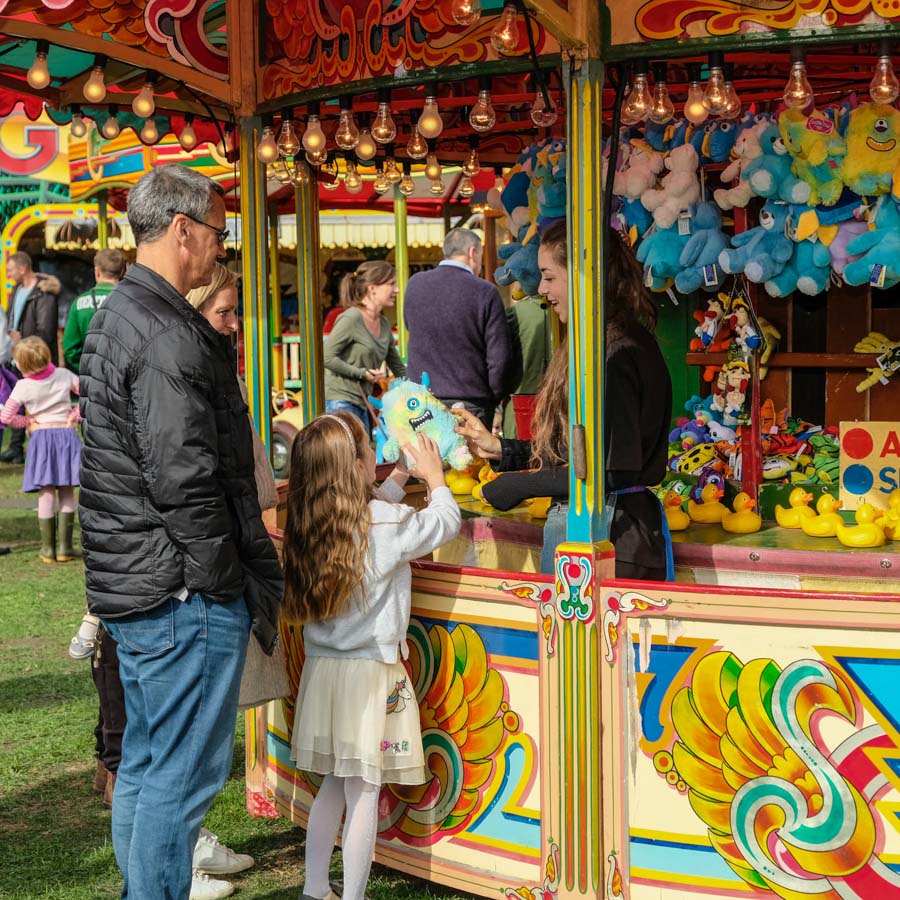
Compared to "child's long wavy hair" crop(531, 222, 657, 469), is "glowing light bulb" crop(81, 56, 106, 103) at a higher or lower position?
higher

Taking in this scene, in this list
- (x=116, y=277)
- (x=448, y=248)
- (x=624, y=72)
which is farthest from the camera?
(x=116, y=277)

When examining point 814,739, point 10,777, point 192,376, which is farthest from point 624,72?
point 10,777

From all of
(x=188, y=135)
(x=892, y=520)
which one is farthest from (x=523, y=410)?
(x=892, y=520)

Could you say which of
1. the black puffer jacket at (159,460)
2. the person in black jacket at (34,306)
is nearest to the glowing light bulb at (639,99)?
the black puffer jacket at (159,460)

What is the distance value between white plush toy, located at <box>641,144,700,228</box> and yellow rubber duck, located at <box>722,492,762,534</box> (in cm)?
119

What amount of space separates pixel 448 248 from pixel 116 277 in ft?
9.52

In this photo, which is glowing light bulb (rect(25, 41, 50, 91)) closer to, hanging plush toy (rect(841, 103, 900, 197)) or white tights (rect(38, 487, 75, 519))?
hanging plush toy (rect(841, 103, 900, 197))

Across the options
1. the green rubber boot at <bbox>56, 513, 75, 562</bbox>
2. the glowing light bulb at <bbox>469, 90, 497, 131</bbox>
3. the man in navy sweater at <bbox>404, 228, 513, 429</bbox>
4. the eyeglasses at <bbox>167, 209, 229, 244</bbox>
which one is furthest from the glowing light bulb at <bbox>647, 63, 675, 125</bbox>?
the green rubber boot at <bbox>56, 513, 75, 562</bbox>

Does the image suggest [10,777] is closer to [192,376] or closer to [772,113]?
[192,376]

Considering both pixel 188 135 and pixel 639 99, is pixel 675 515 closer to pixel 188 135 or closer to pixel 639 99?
pixel 639 99

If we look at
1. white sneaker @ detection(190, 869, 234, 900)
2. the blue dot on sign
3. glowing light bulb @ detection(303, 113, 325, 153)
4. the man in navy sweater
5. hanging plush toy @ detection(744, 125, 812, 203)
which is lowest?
white sneaker @ detection(190, 869, 234, 900)

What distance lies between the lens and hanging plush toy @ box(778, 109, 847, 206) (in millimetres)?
4840

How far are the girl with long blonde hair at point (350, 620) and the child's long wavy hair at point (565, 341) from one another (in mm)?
414

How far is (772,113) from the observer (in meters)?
5.29
